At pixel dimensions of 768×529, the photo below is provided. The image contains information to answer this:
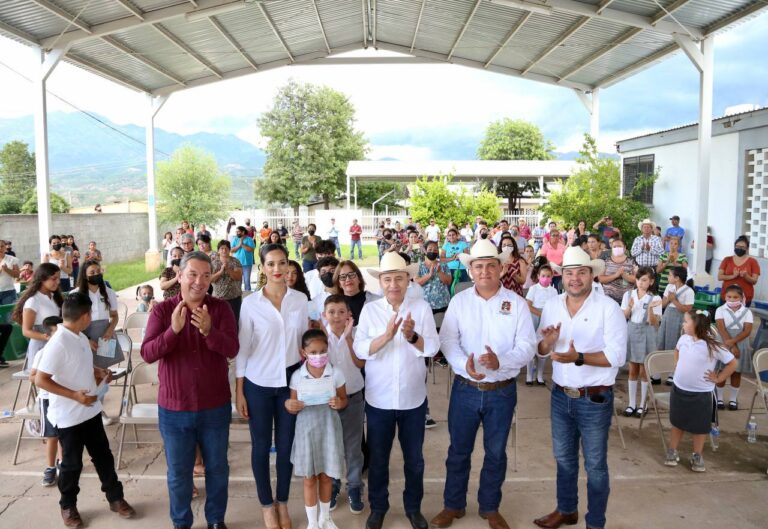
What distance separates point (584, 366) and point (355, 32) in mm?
16618

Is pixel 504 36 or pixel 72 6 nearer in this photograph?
pixel 72 6

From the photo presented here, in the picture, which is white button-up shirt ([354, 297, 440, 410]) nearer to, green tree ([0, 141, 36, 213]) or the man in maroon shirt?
the man in maroon shirt

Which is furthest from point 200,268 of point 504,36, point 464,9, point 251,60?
point 251,60

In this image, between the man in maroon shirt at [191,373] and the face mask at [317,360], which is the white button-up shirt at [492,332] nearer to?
the face mask at [317,360]

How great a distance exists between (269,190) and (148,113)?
28.6m

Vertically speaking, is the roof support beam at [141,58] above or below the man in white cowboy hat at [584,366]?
above

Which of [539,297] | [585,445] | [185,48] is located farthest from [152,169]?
[585,445]

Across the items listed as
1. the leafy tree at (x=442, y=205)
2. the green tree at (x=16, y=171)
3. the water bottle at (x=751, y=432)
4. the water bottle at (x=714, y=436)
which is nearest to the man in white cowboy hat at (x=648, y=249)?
the water bottle at (x=751, y=432)

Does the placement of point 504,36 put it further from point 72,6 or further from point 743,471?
point 743,471

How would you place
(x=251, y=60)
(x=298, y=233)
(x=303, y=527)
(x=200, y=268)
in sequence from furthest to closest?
(x=298, y=233), (x=251, y=60), (x=303, y=527), (x=200, y=268)

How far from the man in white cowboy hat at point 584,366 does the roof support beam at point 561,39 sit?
432 inches

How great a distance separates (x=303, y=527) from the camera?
394 cm

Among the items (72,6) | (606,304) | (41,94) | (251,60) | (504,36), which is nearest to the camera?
(606,304)

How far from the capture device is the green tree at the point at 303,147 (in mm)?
45906
